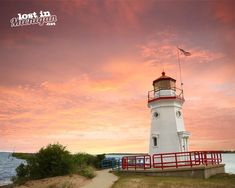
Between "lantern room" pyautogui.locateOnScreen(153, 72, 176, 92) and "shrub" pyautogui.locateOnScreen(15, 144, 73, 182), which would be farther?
"lantern room" pyautogui.locateOnScreen(153, 72, 176, 92)

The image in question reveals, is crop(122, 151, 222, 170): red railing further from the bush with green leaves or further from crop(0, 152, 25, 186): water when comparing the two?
crop(0, 152, 25, 186): water

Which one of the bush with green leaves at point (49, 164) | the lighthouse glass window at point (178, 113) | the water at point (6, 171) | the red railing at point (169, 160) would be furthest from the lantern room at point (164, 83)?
the water at point (6, 171)

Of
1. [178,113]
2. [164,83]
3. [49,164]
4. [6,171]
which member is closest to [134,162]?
[178,113]

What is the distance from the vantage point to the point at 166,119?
83.1 feet

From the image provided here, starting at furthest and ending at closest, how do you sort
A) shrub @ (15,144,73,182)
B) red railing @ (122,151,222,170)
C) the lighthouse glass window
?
the lighthouse glass window → red railing @ (122,151,222,170) → shrub @ (15,144,73,182)

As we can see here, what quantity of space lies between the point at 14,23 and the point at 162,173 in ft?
47.8

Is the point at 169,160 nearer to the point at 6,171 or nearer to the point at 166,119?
the point at 166,119

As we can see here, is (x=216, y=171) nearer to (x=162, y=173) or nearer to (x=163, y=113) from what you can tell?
(x=162, y=173)

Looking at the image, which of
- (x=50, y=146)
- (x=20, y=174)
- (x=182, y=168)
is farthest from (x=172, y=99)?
(x=20, y=174)

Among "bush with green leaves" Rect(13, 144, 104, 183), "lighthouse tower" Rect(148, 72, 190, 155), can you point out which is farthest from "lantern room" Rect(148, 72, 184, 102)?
"bush with green leaves" Rect(13, 144, 104, 183)

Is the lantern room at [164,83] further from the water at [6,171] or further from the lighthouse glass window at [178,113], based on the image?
the water at [6,171]

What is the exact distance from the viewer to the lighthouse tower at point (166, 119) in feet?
81.6

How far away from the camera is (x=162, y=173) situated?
21.6 m

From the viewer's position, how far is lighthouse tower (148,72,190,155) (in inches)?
979
